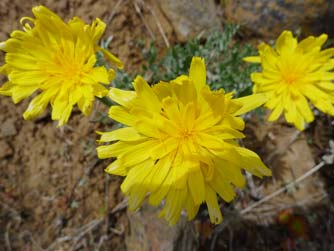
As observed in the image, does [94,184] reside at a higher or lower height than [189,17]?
lower

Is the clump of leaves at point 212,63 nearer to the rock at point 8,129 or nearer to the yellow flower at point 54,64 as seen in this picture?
the yellow flower at point 54,64

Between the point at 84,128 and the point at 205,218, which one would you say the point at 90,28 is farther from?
the point at 205,218

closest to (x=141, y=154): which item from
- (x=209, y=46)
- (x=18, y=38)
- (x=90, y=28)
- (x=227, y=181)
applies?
(x=227, y=181)

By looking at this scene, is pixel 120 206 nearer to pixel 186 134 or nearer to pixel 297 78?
pixel 186 134

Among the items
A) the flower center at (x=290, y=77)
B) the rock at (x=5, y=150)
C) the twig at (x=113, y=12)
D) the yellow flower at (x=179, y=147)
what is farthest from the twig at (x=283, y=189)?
the twig at (x=113, y=12)

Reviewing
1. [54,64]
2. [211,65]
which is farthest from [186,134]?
[211,65]

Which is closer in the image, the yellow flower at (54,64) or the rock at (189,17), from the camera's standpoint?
the yellow flower at (54,64)

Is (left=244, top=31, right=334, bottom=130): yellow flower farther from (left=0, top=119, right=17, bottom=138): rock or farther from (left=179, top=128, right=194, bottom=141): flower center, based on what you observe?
(left=0, top=119, right=17, bottom=138): rock
